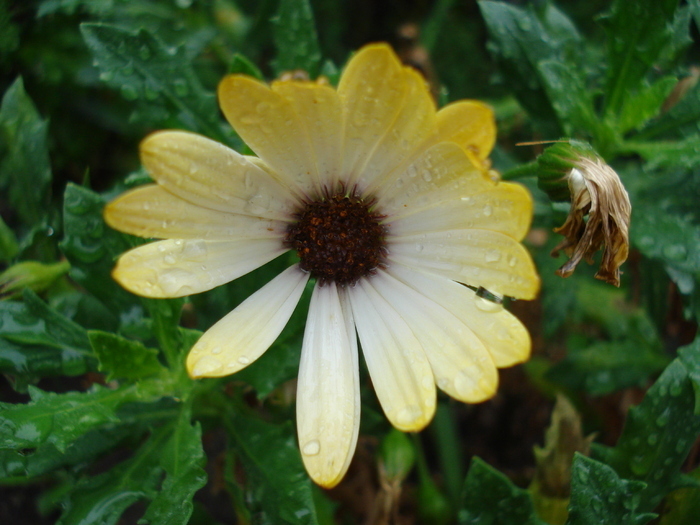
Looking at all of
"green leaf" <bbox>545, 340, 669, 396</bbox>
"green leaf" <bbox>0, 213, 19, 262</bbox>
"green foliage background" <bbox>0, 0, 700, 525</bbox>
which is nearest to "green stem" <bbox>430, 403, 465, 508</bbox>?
"green foliage background" <bbox>0, 0, 700, 525</bbox>

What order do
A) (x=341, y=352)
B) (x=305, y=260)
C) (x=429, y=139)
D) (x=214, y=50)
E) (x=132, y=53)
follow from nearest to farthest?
(x=429, y=139)
(x=341, y=352)
(x=305, y=260)
(x=132, y=53)
(x=214, y=50)

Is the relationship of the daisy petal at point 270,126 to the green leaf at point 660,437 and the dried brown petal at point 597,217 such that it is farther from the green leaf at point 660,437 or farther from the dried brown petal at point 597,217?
the green leaf at point 660,437

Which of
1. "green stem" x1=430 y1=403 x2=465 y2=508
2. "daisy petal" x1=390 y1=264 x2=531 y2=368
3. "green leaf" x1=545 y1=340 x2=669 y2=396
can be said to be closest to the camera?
"daisy petal" x1=390 y1=264 x2=531 y2=368

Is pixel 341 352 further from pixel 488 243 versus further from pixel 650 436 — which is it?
pixel 650 436

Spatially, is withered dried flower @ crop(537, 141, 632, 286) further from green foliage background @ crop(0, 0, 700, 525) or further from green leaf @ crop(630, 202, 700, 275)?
green leaf @ crop(630, 202, 700, 275)

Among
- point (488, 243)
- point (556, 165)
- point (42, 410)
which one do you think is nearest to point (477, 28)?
point (556, 165)

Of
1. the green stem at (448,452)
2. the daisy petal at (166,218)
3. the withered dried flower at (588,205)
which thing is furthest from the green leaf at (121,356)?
the green stem at (448,452)

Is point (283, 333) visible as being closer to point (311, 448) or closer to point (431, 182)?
point (311, 448)
